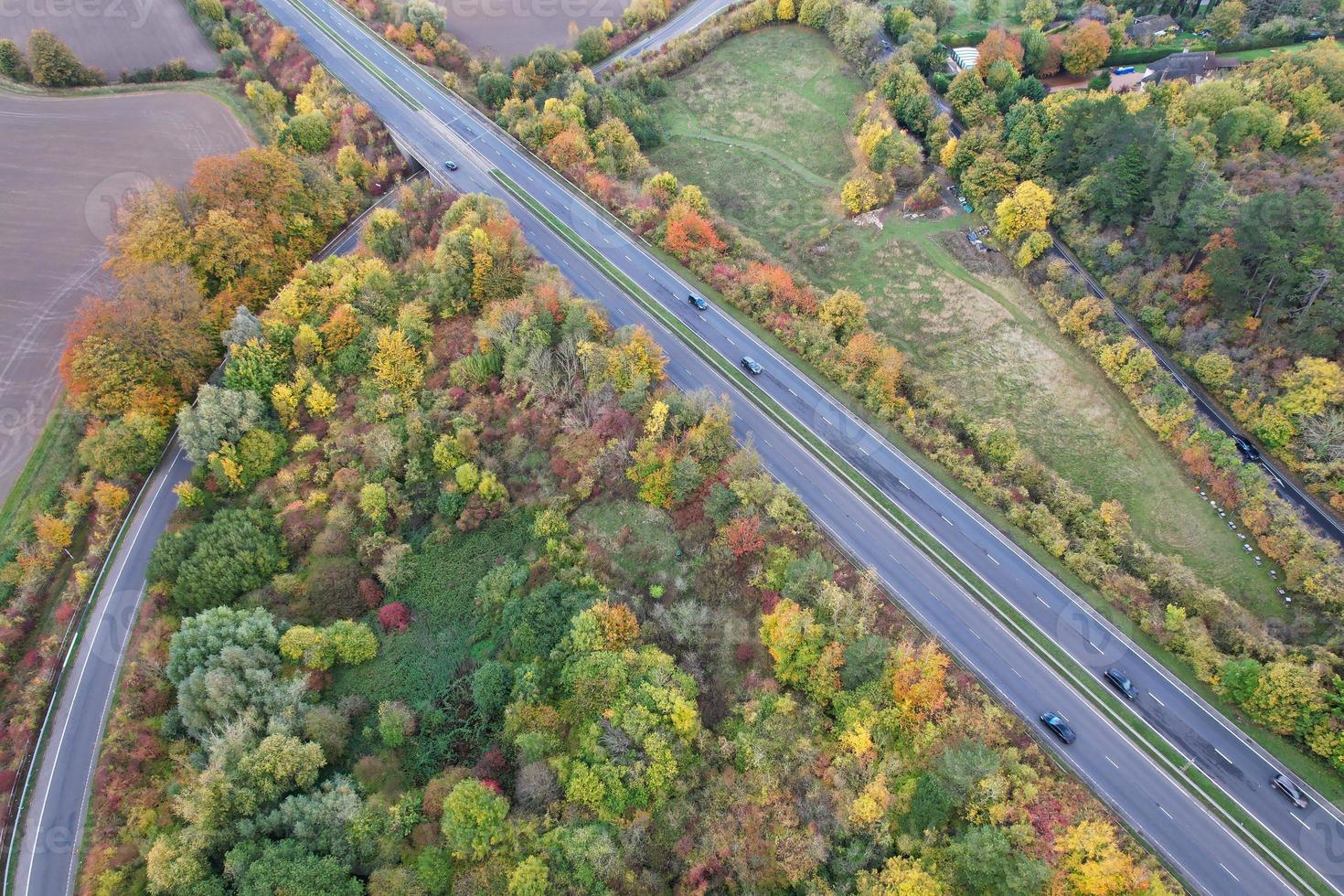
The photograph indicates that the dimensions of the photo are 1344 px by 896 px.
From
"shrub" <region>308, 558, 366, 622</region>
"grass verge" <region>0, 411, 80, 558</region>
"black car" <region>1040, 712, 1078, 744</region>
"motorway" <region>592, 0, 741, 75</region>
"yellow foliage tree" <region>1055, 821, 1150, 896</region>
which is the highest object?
"motorway" <region>592, 0, 741, 75</region>

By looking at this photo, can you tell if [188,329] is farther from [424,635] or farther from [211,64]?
[211,64]

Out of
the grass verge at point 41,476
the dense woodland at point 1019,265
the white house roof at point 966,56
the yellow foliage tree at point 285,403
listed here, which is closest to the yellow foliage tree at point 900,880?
the dense woodland at point 1019,265

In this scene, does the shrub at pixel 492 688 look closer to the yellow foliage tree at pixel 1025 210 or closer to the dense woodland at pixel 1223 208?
the dense woodland at pixel 1223 208

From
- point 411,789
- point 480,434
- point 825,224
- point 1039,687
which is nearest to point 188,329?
point 480,434

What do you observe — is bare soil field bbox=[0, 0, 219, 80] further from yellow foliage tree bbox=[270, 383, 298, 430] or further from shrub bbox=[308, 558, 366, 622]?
shrub bbox=[308, 558, 366, 622]

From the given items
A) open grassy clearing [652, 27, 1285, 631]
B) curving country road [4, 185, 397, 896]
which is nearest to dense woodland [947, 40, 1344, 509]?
open grassy clearing [652, 27, 1285, 631]

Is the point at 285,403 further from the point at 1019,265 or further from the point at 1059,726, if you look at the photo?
the point at 1019,265

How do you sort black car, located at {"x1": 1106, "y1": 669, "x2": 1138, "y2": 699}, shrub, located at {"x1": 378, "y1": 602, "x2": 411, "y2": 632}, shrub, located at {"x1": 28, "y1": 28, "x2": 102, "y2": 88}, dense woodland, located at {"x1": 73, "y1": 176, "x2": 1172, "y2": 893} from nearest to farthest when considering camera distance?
1. dense woodland, located at {"x1": 73, "y1": 176, "x2": 1172, "y2": 893}
2. black car, located at {"x1": 1106, "y1": 669, "x2": 1138, "y2": 699}
3. shrub, located at {"x1": 378, "y1": 602, "x2": 411, "y2": 632}
4. shrub, located at {"x1": 28, "y1": 28, "x2": 102, "y2": 88}
